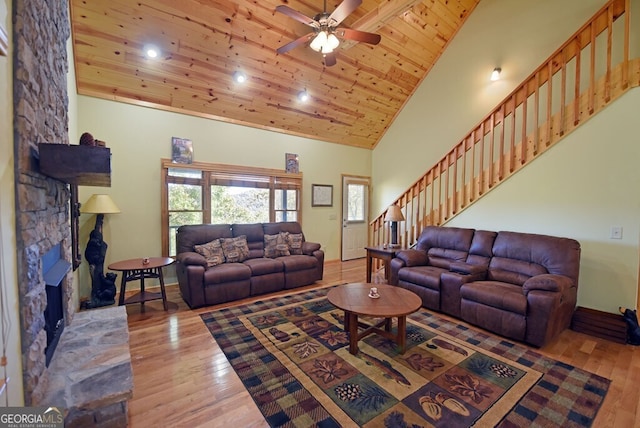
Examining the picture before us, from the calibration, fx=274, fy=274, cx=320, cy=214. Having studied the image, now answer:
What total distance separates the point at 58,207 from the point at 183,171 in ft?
7.39

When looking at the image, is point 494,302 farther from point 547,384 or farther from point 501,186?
point 501,186

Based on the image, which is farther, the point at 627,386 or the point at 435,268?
the point at 435,268

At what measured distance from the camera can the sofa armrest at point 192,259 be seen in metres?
3.50

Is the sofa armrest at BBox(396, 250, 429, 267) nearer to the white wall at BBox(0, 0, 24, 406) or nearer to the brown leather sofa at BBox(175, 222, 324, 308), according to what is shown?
the brown leather sofa at BBox(175, 222, 324, 308)

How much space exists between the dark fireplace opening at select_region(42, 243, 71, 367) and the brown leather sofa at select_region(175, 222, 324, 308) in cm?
134

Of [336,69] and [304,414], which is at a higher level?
[336,69]

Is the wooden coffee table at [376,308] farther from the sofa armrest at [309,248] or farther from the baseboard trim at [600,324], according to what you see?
the baseboard trim at [600,324]

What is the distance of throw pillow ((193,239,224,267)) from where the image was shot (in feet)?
12.6

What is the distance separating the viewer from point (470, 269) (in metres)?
3.26

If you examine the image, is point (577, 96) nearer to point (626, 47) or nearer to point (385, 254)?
point (626, 47)

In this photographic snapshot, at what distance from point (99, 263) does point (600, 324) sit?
5779mm

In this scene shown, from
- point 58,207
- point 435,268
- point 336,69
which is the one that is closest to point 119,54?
point 58,207

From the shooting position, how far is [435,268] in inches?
148

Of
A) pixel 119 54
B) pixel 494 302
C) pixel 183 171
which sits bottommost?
pixel 494 302
